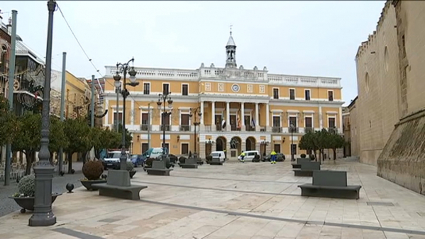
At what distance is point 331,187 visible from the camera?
11242mm

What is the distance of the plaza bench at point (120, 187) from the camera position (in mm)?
11133

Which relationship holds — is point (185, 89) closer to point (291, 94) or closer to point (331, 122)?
point (291, 94)

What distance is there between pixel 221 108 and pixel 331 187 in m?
44.6

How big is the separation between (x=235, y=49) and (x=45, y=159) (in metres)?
57.9

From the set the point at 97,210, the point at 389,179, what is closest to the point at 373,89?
the point at 389,179

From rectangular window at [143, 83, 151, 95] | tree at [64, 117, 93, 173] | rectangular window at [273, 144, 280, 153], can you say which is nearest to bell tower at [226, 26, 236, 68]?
rectangular window at [143, 83, 151, 95]

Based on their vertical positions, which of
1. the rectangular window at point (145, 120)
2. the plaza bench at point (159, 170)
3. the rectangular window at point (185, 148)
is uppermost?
the rectangular window at point (145, 120)

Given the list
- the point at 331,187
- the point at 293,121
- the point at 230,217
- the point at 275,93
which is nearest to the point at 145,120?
the point at 275,93

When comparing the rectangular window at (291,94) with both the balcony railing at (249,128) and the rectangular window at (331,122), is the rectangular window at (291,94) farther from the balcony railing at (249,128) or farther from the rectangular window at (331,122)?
the balcony railing at (249,128)

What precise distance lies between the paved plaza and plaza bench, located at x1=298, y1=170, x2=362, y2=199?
363 mm

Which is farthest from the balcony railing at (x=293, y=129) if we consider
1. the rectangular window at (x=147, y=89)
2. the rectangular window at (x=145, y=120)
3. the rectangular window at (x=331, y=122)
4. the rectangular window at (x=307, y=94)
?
the rectangular window at (x=147, y=89)

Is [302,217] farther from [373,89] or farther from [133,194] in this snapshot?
[373,89]

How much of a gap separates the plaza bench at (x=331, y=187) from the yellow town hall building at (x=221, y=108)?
→ 131ft

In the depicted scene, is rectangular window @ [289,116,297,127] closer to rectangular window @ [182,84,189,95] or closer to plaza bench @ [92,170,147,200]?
rectangular window @ [182,84,189,95]
